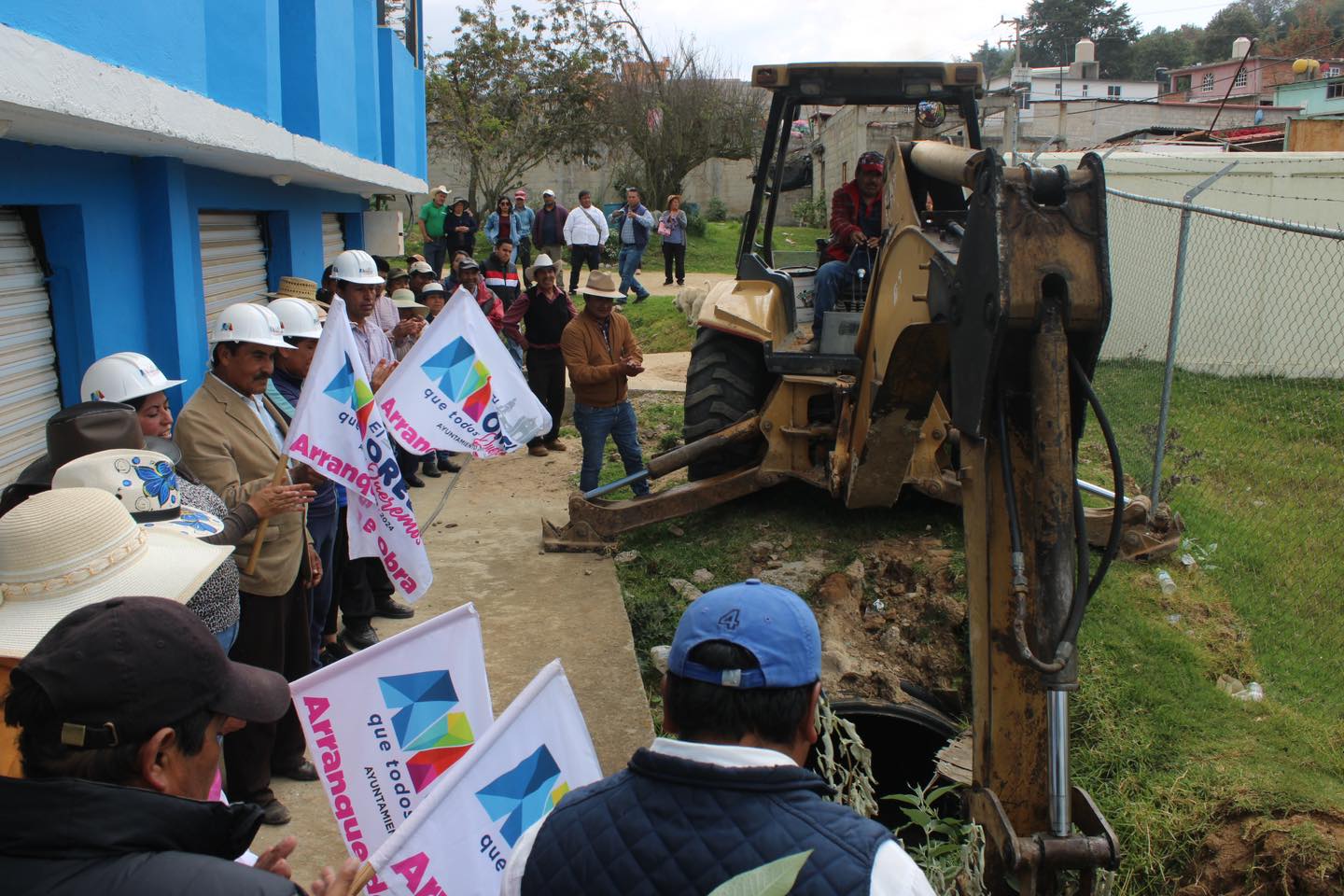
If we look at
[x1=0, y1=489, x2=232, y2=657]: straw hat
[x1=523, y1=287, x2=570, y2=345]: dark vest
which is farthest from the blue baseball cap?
[x1=523, y1=287, x2=570, y2=345]: dark vest

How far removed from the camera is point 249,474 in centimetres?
413

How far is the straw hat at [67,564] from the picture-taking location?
236 cm

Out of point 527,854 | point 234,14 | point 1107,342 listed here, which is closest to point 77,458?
point 527,854

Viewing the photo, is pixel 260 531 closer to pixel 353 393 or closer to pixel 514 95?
pixel 353 393

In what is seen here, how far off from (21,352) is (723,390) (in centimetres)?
391

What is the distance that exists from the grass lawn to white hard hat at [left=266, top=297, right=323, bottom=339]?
7.64 feet

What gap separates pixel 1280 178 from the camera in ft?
37.0

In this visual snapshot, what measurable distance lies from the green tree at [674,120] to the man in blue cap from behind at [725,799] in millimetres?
26646

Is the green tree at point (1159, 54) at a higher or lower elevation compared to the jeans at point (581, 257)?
higher

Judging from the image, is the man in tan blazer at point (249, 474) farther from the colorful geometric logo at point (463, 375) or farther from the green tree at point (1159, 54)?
the green tree at point (1159, 54)

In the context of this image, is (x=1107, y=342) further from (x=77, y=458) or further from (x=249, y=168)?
(x=77, y=458)

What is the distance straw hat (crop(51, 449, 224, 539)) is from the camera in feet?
9.82

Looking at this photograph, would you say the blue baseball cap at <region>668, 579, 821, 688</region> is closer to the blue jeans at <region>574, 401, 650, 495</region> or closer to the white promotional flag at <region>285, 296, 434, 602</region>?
the white promotional flag at <region>285, 296, 434, 602</region>

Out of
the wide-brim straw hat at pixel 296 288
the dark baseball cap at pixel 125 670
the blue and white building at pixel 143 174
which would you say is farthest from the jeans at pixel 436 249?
the dark baseball cap at pixel 125 670
